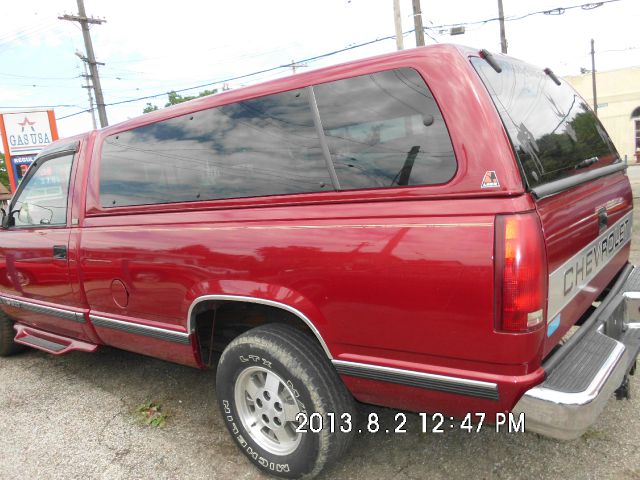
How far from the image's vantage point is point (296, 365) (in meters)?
2.20

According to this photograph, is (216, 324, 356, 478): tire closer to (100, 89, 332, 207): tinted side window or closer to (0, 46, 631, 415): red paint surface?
(0, 46, 631, 415): red paint surface

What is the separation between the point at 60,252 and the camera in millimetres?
3344

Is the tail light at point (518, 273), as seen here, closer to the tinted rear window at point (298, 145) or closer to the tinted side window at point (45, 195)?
the tinted rear window at point (298, 145)

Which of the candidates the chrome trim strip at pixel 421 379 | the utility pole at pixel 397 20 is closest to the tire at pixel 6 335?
the chrome trim strip at pixel 421 379

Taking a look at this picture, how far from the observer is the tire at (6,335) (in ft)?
14.4

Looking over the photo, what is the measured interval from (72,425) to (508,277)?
2.95 m

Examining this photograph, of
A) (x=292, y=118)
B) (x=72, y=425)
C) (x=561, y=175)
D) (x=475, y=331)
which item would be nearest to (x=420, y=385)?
(x=475, y=331)

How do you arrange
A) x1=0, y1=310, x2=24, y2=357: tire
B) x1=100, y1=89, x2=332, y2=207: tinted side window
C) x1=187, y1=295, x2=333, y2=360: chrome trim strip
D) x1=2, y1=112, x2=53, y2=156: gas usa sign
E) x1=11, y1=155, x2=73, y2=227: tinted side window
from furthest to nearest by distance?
x1=2, y1=112, x2=53, y2=156: gas usa sign
x1=0, y1=310, x2=24, y2=357: tire
x1=11, y1=155, x2=73, y2=227: tinted side window
x1=100, y1=89, x2=332, y2=207: tinted side window
x1=187, y1=295, x2=333, y2=360: chrome trim strip

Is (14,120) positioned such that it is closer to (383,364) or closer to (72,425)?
(72,425)

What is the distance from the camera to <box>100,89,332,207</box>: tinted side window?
2254mm

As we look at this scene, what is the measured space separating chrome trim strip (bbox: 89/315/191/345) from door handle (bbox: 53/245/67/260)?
47 centimetres

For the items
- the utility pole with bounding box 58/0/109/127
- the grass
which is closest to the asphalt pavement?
the grass

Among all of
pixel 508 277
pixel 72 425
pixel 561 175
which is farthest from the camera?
A: pixel 72 425

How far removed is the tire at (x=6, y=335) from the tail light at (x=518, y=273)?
174 inches
